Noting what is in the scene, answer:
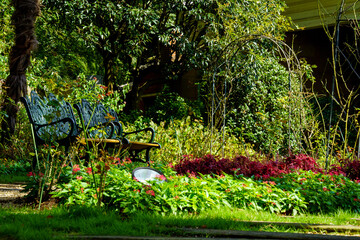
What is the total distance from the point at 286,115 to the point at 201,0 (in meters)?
3.64

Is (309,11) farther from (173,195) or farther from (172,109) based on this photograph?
(173,195)

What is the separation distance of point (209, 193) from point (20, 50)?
4.88 meters

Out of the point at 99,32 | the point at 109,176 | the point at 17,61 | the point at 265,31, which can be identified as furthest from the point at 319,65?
the point at 109,176

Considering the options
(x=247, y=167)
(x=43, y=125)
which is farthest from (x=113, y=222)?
(x=247, y=167)

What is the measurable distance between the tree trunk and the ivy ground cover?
11.2 feet

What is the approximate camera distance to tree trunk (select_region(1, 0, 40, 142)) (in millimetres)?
6845

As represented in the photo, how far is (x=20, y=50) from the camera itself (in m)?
7.00

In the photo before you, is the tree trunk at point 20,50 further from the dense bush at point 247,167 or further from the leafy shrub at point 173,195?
the leafy shrub at point 173,195

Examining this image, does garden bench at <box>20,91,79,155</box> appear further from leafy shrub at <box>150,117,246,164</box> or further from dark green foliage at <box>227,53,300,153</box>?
dark green foliage at <box>227,53,300,153</box>

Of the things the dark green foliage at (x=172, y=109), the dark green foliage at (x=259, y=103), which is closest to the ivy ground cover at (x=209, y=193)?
the dark green foliage at (x=259, y=103)

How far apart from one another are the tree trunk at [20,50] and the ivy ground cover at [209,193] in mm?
3416

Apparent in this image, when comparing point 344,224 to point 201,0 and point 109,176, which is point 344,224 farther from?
point 201,0

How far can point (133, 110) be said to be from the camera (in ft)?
35.0

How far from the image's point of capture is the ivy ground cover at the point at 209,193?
3.61 meters
